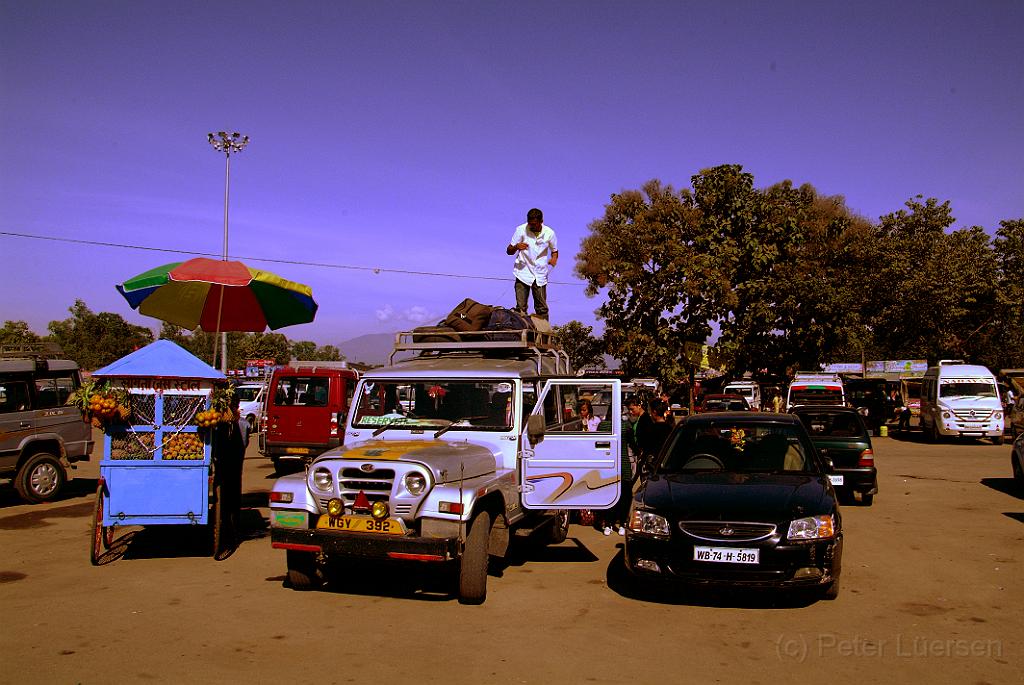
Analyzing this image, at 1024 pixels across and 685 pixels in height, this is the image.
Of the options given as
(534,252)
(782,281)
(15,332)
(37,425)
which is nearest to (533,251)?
(534,252)

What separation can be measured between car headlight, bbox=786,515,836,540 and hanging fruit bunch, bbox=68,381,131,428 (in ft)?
20.9

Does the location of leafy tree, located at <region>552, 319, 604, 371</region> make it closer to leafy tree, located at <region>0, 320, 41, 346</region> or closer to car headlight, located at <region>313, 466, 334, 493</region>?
car headlight, located at <region>313, 466, 334, 493</region>

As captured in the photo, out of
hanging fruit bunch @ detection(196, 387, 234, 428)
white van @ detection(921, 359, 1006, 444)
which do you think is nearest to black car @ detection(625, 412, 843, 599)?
hanging fruit bunch @ detection(196, 387, 234, 428)

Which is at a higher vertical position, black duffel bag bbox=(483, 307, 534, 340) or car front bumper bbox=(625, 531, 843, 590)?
black duffel bag bbox=(483, 307, 534, 340)

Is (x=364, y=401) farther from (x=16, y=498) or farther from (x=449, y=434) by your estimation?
(x=16, y=498)

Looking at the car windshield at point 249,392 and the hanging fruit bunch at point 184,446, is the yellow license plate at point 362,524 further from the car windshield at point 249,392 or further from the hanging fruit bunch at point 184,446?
the car windshield at point 249,392

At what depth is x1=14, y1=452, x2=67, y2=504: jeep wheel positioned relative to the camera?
12.9 metres

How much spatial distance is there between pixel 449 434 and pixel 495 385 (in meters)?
0.66

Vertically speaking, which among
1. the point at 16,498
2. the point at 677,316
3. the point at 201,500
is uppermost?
the point at 677,316

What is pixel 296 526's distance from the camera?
6785mm

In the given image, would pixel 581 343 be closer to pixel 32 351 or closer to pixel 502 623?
pixel 32 351

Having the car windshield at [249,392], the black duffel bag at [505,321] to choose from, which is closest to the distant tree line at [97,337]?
the car windshield at [249,392]

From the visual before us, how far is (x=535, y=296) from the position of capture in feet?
41.5

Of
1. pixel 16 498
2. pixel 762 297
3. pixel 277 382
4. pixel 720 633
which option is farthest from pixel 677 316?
pixel 720 633
